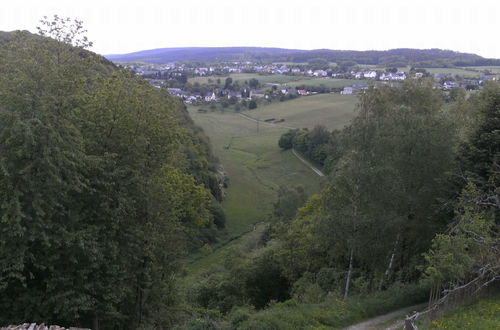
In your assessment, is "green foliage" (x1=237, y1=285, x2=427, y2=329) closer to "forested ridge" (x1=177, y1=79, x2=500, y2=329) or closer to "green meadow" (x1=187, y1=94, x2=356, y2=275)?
"forested ridge" (x1=177, y1=79, x2=500, y2=329)

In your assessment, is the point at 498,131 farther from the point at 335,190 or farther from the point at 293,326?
the point at 293,326

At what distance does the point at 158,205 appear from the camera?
52.7 feet

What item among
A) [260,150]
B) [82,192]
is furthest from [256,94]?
[82,192]

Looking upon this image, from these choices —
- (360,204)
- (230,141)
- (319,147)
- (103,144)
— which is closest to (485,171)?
(360,204)

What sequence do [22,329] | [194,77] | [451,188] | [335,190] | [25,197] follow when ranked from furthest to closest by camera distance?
[194,77] → [335,190] → [451,188] → [25,197] → [22,329]

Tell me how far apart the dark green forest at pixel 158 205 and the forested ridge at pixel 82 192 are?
54mm

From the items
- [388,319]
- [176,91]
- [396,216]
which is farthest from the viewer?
[176,91]

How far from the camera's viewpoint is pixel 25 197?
1218 cm

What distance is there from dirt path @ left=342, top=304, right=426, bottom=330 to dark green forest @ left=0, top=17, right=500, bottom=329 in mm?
363

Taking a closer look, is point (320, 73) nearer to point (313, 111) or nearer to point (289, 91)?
point (289, 91)

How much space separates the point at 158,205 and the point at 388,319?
9.79 m

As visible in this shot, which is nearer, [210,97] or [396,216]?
[396,216]

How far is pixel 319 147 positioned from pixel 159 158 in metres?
58.0

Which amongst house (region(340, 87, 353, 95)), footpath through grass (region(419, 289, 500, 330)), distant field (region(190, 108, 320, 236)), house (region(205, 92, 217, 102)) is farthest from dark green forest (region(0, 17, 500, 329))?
house (region(205, 92, 217, 102))
